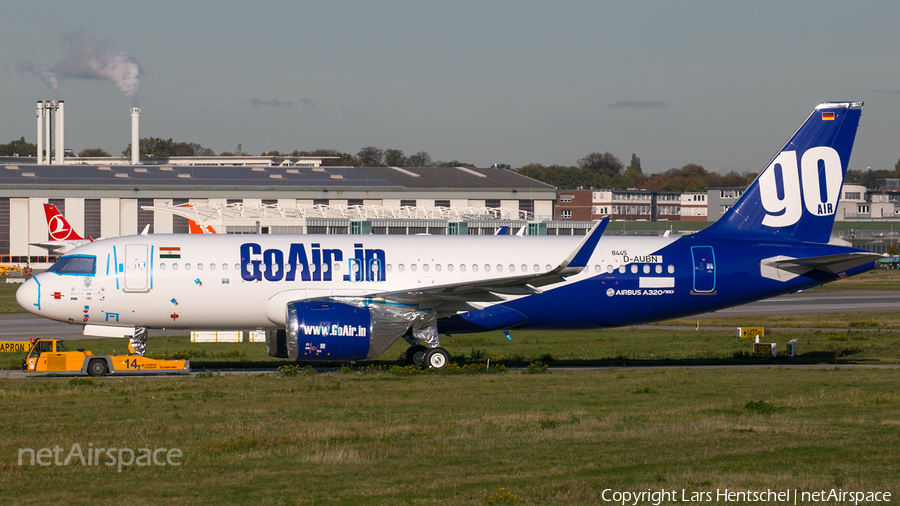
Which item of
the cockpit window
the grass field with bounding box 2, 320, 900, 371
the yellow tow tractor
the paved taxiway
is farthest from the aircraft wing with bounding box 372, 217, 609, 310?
the paved taxiway

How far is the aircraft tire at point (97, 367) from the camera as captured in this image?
26.4 meters

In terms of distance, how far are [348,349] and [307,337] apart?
123cm

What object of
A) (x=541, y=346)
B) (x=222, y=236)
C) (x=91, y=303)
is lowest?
(x=541, y=346)

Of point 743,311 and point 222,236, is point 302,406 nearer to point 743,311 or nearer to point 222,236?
point 222,236

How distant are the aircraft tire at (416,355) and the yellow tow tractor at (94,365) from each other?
22.9ft

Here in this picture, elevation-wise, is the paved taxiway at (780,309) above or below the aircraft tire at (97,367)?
below

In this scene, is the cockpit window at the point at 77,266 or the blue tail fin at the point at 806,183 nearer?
the cockpit window at the point at 77,266

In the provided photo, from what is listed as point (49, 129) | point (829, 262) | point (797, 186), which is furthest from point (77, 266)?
point (49, 129)

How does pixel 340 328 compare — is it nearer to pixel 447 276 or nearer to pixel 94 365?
pixel 447 276

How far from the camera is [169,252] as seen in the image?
90.6 ft

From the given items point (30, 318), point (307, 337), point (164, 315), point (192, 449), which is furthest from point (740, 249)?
point (30, 318)

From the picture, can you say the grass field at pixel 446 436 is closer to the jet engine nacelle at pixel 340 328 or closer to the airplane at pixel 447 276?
the jet engine nacelle at pixel 340 328

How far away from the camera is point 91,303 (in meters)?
27.1

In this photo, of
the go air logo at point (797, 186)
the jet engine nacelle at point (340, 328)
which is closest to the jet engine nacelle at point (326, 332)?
the jet engine nacelle at point (340, 328)
